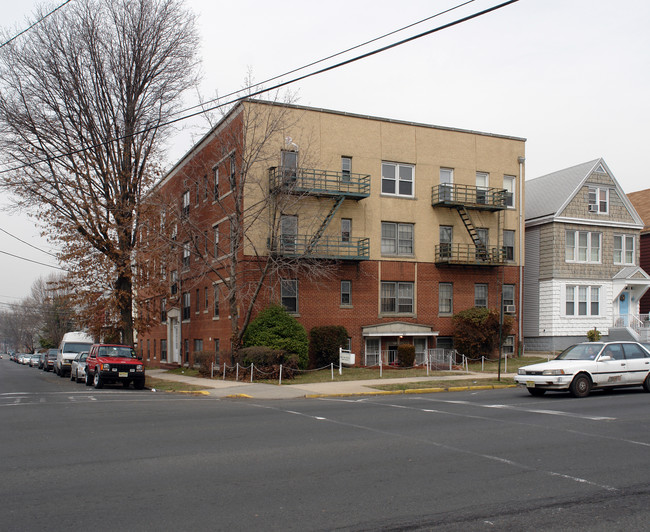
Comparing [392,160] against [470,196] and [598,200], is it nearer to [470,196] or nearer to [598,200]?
[470,196]

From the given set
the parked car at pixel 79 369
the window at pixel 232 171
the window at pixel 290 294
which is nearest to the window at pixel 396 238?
the window at pixel 290 294

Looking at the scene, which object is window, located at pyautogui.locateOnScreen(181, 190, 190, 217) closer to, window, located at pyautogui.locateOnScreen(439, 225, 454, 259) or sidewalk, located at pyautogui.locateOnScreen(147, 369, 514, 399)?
window, located at pyautogui.locateOnScreen(439, 225, 454, 259)

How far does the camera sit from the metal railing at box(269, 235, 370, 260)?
2862cm

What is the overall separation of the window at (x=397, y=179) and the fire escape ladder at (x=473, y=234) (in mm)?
3021

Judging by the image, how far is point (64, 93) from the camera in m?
31.2

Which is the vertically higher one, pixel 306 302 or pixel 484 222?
pixel 484 222

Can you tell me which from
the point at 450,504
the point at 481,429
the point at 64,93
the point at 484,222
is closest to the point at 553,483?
the point at 450,504

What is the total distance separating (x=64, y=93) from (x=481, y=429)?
2787 cm

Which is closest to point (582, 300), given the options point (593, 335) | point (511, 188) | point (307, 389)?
point (593, 335)

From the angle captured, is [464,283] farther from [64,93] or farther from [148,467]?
[148,467]

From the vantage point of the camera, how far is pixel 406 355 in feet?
99.8

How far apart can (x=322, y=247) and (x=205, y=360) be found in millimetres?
8007

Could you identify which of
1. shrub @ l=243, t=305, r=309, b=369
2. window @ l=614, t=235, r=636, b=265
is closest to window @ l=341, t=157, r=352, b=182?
shrub @ l=243, t=305, r=309, b=369

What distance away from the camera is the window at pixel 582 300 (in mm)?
35844
